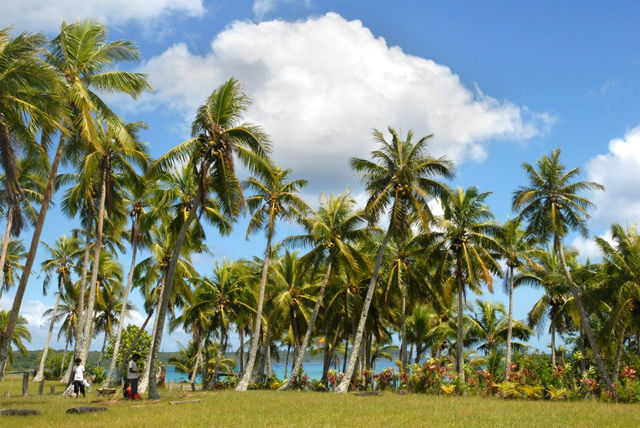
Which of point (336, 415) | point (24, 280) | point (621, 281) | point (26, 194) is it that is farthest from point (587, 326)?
point (26, 194)

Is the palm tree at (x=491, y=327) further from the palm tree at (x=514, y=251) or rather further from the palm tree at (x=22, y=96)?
the palm tree at (x=22, y=96)

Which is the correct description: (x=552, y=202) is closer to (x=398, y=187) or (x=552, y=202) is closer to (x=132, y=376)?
(x=398, y=187)

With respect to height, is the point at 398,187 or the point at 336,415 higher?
the point at 398,187

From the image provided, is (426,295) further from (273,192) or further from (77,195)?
(77,195)

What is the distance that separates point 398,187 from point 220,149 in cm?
1017

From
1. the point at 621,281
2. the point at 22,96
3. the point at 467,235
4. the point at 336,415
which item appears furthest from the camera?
the point at 467,235

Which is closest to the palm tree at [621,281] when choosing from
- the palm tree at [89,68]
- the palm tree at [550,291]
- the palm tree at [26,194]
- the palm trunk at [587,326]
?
the palm trunk at [587,326]

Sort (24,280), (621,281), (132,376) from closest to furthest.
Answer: (24,280) → (132,376) → (621,281)

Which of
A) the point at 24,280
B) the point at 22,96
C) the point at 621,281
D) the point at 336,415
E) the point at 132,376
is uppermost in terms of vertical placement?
the point at 22,96

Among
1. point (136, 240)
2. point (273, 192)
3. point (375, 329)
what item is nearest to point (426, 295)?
point (375, 329)

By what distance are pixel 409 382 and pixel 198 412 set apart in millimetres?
14264

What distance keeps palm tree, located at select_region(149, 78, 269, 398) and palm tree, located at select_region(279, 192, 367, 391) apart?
853 cm

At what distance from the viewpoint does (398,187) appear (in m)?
28.0

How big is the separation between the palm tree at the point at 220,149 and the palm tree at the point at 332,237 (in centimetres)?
853
